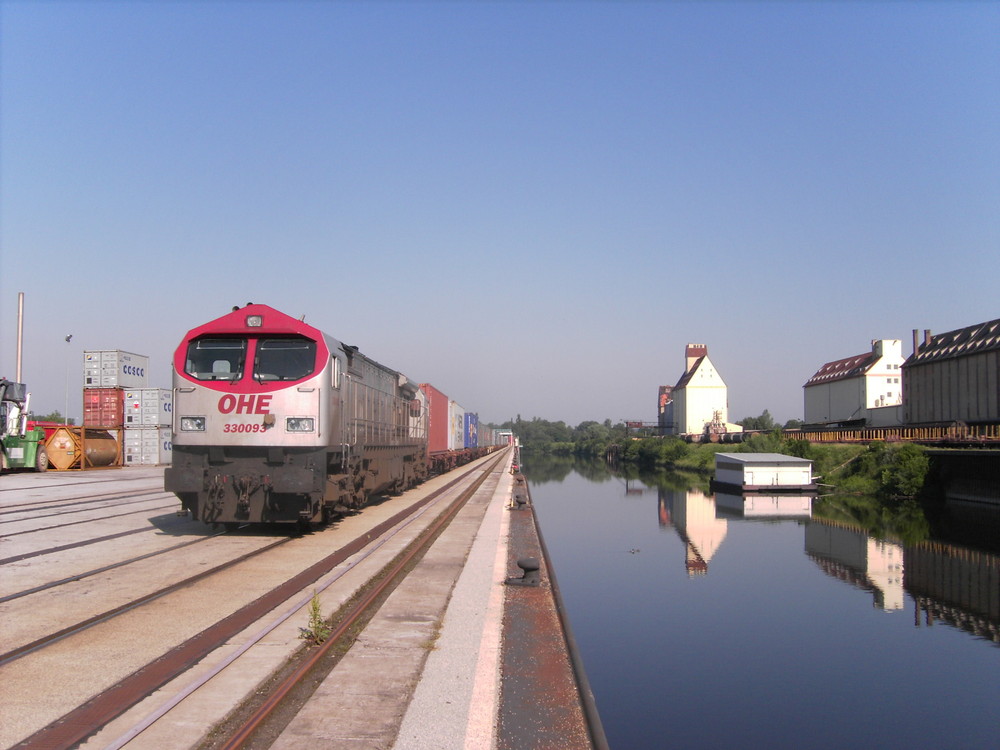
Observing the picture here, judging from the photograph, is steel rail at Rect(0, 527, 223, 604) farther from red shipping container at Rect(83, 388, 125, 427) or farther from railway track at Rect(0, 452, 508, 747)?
red shipping container at Rect(83, 388, 125, 427)

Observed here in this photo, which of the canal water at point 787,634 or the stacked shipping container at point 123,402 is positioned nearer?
the canal water at point 787,634

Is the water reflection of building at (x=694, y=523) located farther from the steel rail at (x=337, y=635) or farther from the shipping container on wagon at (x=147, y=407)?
the shipping container on wagon at (x=147, y=407)

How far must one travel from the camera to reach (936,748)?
326 inches

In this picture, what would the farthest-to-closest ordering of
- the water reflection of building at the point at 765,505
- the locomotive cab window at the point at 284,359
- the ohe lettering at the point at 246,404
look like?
the water reflection of building at the point at 765,505 < the locomotive cab window at the point at 284,359 < the ohe lettering at the point at 246,404

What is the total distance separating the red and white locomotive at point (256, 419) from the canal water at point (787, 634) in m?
5.59

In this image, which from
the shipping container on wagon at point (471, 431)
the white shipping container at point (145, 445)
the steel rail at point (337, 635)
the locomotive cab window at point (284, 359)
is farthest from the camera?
the shipping container on wagon at point (471, 431)

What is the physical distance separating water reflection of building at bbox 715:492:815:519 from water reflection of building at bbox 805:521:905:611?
428 cm

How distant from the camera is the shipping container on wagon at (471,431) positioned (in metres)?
53.4

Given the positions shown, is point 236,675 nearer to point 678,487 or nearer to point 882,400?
point 678,487

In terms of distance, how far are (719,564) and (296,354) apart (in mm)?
12471

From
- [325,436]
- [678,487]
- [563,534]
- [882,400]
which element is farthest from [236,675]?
[882,400]

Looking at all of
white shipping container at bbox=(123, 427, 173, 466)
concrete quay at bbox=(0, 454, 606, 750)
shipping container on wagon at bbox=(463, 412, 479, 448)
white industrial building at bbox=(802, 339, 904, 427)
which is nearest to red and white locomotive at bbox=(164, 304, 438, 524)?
concrete quay at bbox=(0, 454, 606, 750)

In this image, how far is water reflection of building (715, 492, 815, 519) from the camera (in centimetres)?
3192

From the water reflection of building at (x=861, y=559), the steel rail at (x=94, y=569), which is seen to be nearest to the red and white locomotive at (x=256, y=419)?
the steel rail at (x=94, y=569)
